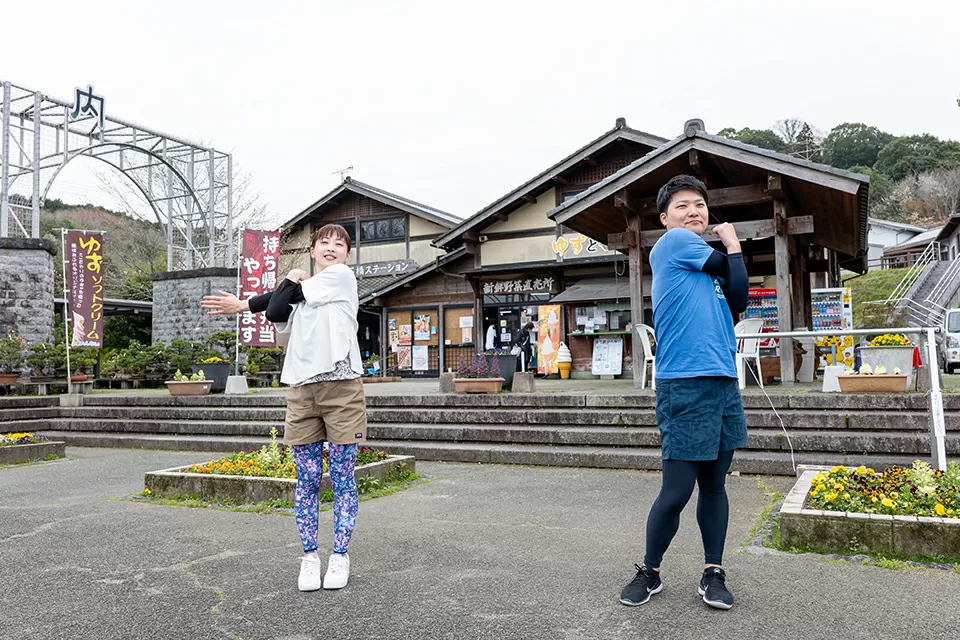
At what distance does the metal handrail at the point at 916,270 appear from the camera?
32.6 metres

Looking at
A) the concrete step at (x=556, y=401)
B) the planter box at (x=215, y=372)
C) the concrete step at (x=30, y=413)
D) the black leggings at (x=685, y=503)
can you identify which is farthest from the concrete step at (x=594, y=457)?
the concrete step at (x=30, y=413)

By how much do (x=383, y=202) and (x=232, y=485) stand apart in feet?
59.8

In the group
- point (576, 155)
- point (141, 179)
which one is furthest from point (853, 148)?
point (141, 179)

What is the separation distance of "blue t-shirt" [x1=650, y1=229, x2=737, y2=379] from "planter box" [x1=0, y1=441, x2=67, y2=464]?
8.10 m

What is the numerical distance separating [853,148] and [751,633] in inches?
2144

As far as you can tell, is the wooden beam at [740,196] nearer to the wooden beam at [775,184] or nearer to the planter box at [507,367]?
the wooden beam at [775,184]

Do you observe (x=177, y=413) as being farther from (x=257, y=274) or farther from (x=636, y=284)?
(x=636, y=284)

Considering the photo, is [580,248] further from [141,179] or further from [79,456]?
[141,179]

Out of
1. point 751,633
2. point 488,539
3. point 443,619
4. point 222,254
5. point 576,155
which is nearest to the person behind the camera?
point 751,633

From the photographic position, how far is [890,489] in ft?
13.2

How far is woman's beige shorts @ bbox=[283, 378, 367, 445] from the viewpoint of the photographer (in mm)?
3432

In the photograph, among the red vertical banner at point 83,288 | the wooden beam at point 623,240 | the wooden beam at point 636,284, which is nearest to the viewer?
the wooden beam at point 636,284

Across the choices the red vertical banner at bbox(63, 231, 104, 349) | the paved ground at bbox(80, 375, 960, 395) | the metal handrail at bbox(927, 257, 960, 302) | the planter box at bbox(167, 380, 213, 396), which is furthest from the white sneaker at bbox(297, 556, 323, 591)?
the metal handrail at bbox(927, 257, 960, 302)

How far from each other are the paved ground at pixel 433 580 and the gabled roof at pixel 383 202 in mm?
17782
